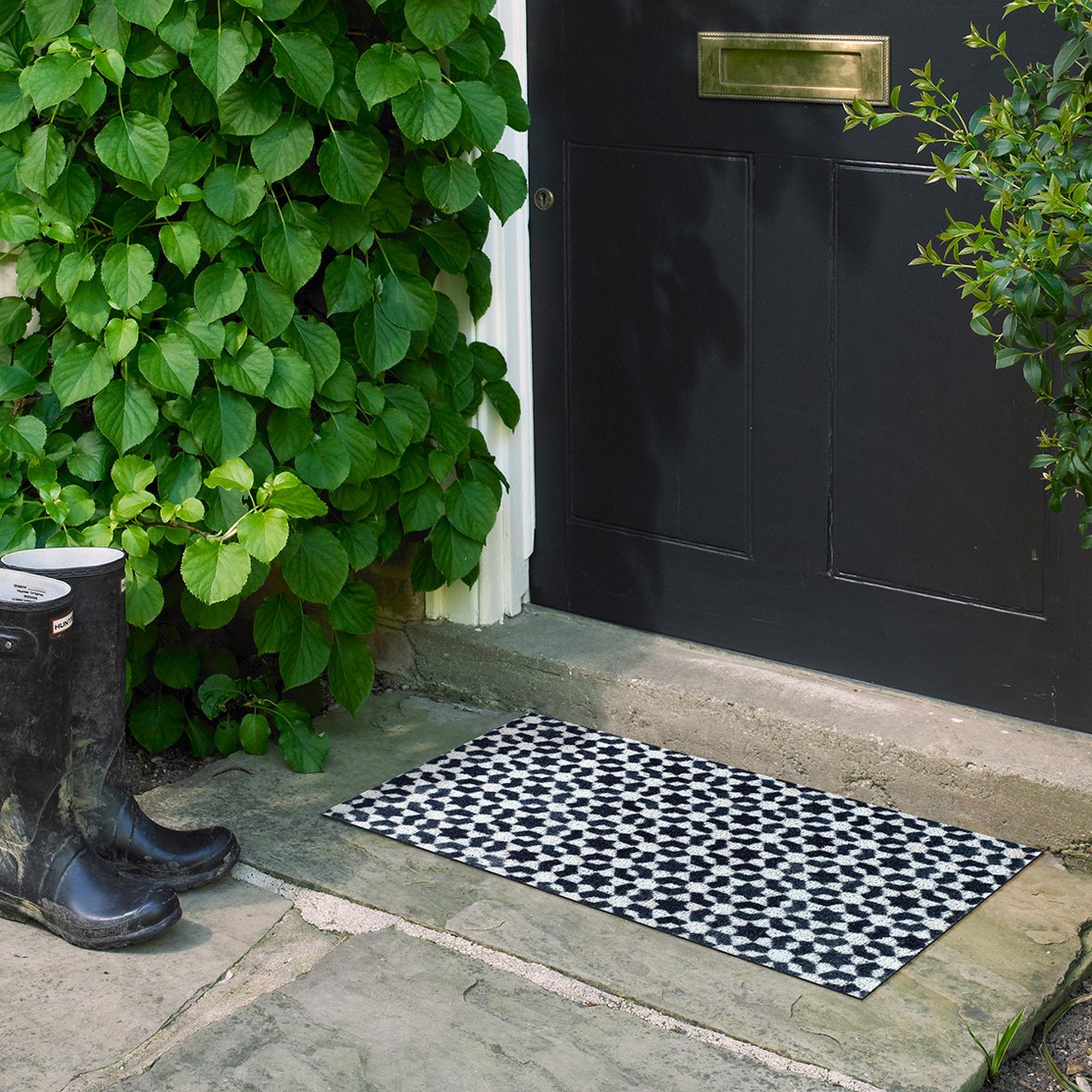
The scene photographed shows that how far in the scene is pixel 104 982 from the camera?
2227mm

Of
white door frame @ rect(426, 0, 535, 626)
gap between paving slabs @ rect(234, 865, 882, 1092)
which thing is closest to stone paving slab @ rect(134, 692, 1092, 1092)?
gap between paving slabs @ rect(234, 865, 882, 1092)

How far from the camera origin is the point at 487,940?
231 cm

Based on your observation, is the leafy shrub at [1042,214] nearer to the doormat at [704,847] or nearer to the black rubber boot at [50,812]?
the doormat at [704,847]

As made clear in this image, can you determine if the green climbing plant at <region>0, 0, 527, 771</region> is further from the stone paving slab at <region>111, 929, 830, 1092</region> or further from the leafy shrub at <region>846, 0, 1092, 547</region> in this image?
the leafy shrub at <region>846, 0, 1092, 547</region>

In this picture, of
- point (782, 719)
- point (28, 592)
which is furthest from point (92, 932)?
point (782, 719)

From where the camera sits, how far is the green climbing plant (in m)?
2.43

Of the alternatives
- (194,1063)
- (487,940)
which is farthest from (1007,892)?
(194,1063)

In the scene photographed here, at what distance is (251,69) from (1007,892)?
1.74 metres

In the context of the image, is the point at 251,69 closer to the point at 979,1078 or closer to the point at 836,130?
the point at 836,130

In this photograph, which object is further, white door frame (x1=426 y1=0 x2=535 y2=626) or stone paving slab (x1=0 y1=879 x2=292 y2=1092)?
white door frame (x1=426 y1=0 x2=535 y2=626)

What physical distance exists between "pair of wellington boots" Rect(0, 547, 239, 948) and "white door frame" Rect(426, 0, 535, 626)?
0.92 meters

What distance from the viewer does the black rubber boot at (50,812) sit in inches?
88.1

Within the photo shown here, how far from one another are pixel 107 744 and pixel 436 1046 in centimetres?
70

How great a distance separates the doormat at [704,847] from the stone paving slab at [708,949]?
3 cm
